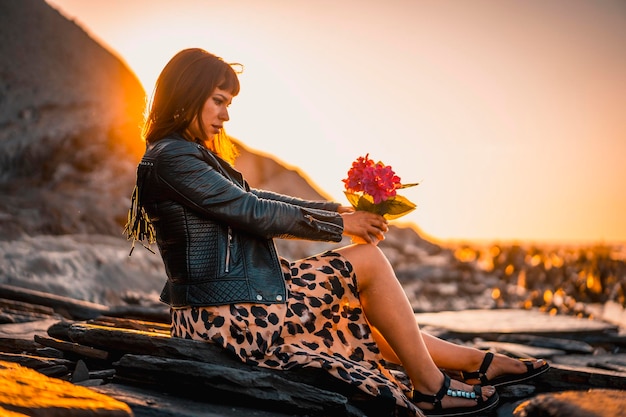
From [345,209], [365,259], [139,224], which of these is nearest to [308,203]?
[345,209]

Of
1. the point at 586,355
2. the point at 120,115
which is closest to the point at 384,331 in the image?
the point at 586,355

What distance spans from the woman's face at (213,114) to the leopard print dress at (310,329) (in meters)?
0.72

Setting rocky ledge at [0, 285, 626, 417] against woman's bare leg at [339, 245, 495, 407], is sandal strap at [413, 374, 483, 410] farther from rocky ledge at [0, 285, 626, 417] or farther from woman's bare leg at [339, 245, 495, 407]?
rocky ledge at [0, 285, 626, 417]

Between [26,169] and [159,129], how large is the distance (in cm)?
552

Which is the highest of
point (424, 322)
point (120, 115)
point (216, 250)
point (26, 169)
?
point (120, 115)

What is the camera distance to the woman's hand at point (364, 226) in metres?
2.99

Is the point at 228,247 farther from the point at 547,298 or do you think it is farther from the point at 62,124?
the point at 547,298

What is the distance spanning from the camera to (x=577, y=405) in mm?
2137

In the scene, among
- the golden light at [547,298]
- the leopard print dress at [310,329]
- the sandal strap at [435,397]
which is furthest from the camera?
the golden light at [547,298]

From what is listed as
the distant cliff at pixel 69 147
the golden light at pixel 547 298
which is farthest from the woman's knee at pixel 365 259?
the golden light at pixel 547 298

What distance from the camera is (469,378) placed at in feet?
10.5

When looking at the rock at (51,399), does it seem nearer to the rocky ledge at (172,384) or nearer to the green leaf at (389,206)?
the rocky ledge at (172,384)

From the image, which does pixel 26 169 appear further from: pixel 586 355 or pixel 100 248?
pixel 586 355

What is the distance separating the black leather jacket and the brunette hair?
123mm
